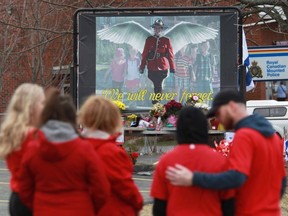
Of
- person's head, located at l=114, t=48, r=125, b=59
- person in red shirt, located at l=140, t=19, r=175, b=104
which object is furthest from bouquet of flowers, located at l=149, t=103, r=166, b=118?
person's head, located at l=114, t=48, r=125, b=59

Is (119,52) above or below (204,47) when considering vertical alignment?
below

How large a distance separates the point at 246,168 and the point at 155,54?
9291mm

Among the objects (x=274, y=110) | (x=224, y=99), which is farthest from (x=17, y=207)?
(x=274, y=110)

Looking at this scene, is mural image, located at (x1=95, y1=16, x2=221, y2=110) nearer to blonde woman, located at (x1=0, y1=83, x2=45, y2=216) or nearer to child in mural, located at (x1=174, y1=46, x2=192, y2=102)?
child in mural, located at (x1=174, y1=46, x2=192, y2=102)

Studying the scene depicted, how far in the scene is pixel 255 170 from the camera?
4.73 metres

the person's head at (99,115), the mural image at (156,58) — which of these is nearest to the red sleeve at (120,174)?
the person's head at (99,115)

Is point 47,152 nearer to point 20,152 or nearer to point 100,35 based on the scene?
point 20,152

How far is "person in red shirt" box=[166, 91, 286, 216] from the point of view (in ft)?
15.1

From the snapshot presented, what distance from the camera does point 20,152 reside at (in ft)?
17.1

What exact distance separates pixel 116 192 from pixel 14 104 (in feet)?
A: 3.32

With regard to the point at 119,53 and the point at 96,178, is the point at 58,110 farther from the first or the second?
the point at 119,53

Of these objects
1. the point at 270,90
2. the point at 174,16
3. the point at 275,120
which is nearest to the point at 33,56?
the point at 275,120

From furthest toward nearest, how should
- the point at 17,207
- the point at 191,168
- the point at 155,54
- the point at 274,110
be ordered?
the point at 274,110
the point at 155,54
the point at 17,207
the point at 191,168

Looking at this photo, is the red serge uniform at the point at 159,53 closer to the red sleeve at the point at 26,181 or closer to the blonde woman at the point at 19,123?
the blonde woman at the point at 19,123
